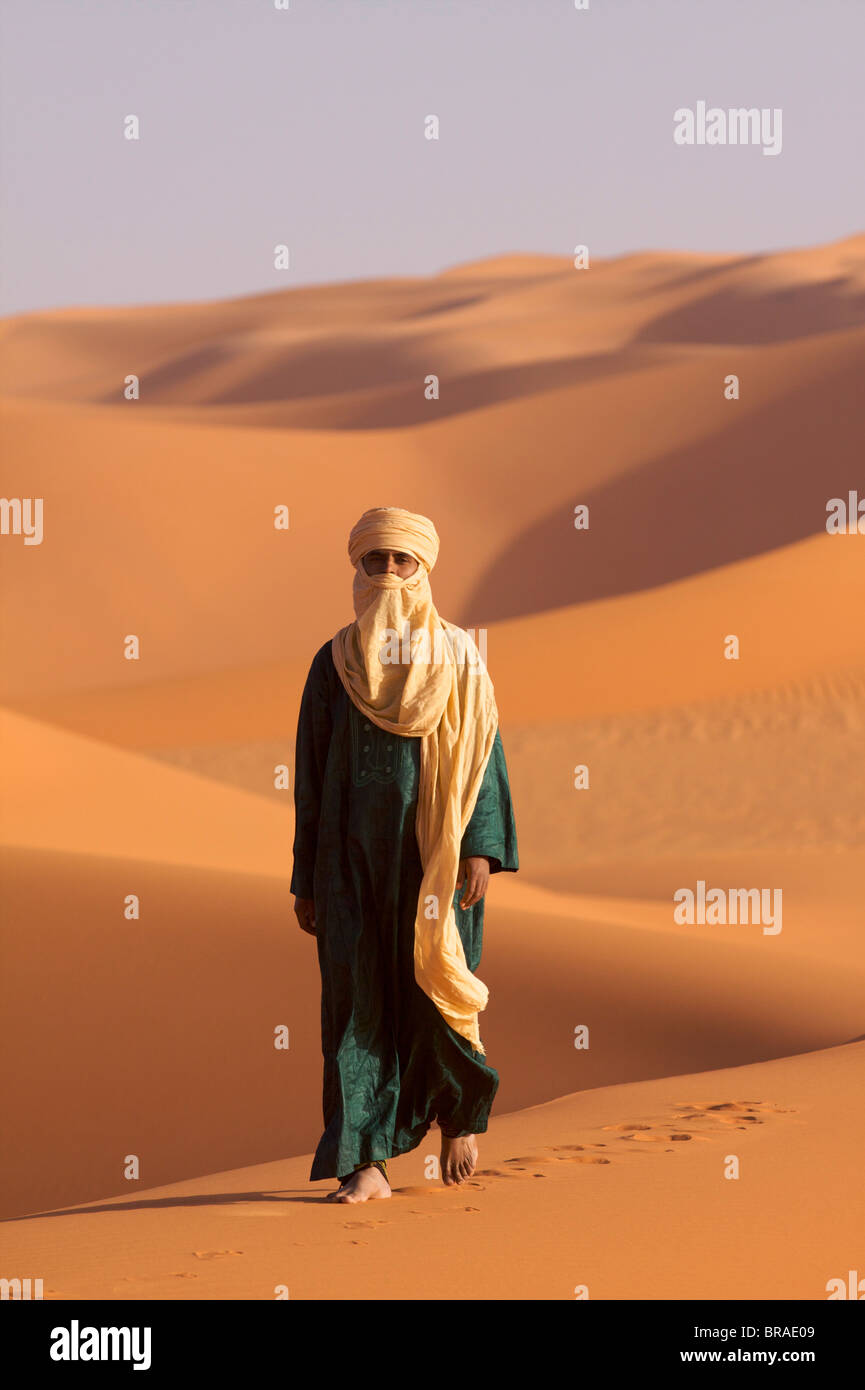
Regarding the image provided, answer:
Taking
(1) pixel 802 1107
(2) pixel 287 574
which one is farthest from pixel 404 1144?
(2) pixel 287 574

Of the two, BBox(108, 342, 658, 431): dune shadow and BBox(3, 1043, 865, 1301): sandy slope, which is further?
BBox(108, 342, 658, 431): dune shadow

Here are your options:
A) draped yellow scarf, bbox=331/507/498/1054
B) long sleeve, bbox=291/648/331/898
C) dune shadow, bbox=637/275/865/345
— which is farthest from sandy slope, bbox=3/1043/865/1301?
dune shadow, bbox=637/275/865/345

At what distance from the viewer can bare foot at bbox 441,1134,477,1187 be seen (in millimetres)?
6227

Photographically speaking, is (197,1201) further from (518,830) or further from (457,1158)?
(518,830)

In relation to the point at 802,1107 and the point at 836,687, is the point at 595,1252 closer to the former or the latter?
the point at 802,1107

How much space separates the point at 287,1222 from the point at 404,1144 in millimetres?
551

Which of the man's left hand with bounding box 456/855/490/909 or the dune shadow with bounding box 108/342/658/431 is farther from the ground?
the dune shadow with bounding box 108/342/658/431

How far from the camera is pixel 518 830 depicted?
20.7 metres

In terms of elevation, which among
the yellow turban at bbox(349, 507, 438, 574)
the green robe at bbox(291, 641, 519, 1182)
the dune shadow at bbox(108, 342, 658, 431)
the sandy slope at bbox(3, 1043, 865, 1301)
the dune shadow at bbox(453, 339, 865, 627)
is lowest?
the sandy slope at bbox(3, 1043, 865, 1301)

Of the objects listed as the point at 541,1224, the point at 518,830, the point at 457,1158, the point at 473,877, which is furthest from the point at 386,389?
the point at 541,1224

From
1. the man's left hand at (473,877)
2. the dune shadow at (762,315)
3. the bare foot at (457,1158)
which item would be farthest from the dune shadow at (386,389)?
the bare foot at (457,1158)

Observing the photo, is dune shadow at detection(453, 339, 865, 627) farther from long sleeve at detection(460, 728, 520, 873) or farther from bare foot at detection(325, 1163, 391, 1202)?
bare foot at detection(325, 1163, 391, 1202)

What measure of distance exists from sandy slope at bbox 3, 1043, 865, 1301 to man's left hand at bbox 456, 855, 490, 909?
0.94 m

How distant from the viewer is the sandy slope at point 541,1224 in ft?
16.3
